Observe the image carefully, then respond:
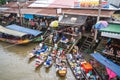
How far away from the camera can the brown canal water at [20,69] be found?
17.8 meters

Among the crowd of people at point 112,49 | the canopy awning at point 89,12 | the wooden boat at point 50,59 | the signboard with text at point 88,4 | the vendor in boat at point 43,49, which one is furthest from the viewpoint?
the signboard with text at point 88,4

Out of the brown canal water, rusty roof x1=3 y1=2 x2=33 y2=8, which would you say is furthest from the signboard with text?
rusty roof x1=3 y1=2 x2=33 y2=8

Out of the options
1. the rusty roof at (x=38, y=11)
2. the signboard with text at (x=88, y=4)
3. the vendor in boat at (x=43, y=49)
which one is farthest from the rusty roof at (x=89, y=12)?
the vendor in boat at (x=43, y=49)

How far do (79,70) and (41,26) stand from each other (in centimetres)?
1202

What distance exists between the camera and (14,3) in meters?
34.4

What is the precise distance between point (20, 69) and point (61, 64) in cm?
431

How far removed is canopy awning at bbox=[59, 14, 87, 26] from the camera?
2298 centimetres

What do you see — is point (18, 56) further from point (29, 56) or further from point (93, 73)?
point (93, 73)

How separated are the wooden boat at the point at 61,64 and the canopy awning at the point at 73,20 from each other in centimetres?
423

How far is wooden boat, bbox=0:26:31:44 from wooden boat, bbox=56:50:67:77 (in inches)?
230

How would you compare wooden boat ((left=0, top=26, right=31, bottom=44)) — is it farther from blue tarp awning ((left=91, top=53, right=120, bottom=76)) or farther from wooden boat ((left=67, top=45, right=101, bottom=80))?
blue tarp awning ((left=91, top=53, right=120, bottom=76))

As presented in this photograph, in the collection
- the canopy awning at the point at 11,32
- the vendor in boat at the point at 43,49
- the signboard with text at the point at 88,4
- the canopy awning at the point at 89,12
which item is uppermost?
the signboard with text at the point at 88,4

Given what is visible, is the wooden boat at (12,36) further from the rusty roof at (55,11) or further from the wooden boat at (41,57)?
the rusty roof at (55,11)

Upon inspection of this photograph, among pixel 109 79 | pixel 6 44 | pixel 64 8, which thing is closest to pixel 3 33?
pixel 6 44
